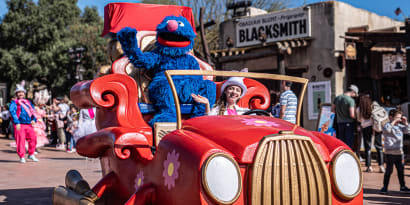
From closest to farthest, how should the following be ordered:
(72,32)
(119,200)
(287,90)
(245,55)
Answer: (119,200), (287,90), (245,55), (72,32)

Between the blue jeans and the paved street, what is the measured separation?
83cm

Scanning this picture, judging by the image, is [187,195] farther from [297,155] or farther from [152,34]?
[152,34]

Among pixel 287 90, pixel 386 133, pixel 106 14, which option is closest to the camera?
pixel 106 14

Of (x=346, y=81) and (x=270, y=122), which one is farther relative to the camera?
(x=346, y=81)

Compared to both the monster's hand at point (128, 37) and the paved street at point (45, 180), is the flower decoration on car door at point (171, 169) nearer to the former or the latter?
the monster's hand at point (128, 37)

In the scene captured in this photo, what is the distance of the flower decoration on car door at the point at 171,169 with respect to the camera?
9.52ft

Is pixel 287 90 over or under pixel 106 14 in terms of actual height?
under

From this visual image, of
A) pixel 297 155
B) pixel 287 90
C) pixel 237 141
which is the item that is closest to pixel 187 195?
pixel 237 141

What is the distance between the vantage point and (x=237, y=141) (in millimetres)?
2859

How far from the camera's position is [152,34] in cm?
564

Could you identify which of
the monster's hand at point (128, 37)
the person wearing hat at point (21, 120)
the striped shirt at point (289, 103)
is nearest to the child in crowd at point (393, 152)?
the striped shirt at point (289, 103)

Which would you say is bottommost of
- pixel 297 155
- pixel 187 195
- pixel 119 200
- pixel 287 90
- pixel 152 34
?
pixel 119 200

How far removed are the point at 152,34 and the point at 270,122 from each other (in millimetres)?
2779

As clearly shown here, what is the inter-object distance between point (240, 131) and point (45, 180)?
554 cm
